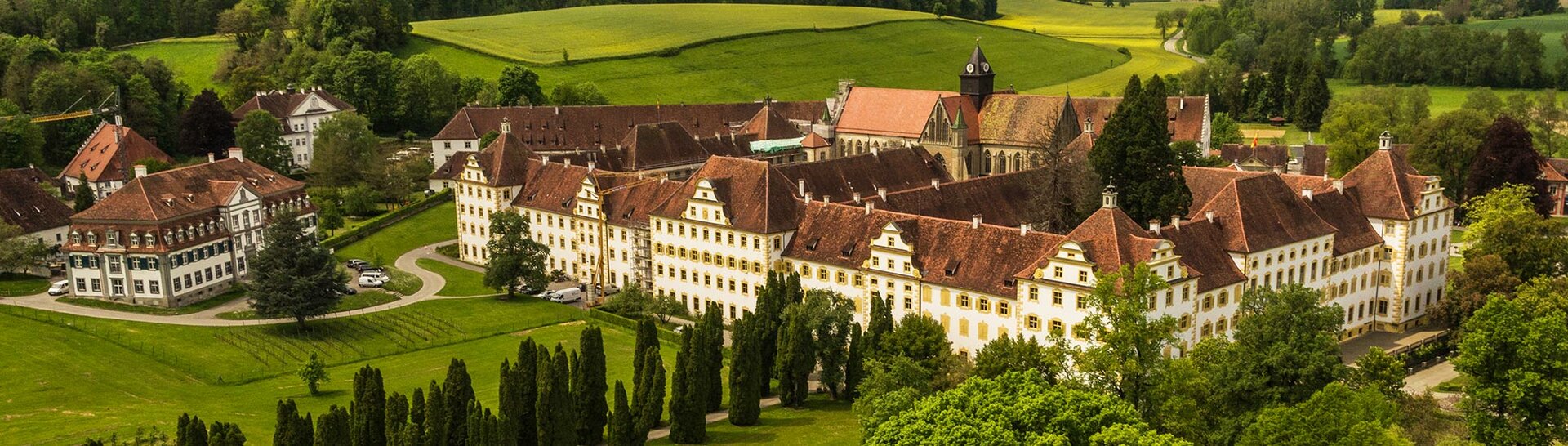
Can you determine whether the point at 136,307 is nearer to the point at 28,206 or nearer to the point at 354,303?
the point at 354,303

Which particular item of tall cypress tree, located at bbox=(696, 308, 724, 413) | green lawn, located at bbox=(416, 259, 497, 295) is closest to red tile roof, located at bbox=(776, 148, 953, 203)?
green lawn, located at bbox=(416, 259, 497, 295)

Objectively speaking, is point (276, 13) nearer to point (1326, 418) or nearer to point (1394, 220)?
point (1394, 220)

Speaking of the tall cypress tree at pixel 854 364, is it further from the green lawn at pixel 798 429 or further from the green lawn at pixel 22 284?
the green lawn at pixel 22 284

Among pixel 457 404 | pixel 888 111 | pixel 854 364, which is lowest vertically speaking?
pixel 854 364

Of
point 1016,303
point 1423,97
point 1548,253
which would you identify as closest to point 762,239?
point 1016,303

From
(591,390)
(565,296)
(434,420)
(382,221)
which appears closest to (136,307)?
(565,296)

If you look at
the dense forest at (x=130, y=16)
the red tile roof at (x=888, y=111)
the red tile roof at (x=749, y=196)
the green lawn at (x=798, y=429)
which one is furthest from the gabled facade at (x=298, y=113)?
the green lawn at (x=798, y=429)
